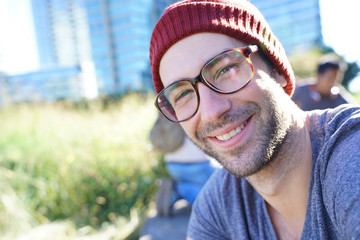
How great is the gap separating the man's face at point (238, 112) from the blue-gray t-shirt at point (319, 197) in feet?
0.55

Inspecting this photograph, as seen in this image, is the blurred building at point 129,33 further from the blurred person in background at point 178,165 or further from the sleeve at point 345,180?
the sleeve at point 345,180

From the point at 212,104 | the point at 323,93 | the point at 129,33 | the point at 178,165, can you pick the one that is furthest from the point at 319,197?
the point at 129,33

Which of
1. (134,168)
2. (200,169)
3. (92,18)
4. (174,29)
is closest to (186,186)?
(200,169)

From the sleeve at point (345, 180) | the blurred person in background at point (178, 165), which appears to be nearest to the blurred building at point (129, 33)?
the blurred person in background at point (178, 165)

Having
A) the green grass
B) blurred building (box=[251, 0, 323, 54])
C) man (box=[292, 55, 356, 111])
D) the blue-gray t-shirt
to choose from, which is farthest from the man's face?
blurred building (box=[251, 0, 323, 54])

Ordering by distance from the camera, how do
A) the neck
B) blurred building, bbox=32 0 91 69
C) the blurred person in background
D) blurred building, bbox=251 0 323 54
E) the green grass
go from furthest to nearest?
blurred building, bbox=32 0 91 69 → blurred building, bbox=251 0 323 54 → the green grass → the blurred person in background → the neck

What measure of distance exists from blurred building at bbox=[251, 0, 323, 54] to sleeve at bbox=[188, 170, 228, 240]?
273 feet

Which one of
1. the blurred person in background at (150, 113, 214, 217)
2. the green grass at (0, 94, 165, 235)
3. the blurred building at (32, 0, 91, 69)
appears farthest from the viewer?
the blurred building at (32, 0, 91, 69)

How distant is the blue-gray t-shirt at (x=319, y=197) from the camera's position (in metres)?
0.87

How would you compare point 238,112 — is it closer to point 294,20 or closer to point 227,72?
point 227,72

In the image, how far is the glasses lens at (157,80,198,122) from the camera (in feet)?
4.70

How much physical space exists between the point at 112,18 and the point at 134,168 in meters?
89.5

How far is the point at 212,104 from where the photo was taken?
4.39 ft

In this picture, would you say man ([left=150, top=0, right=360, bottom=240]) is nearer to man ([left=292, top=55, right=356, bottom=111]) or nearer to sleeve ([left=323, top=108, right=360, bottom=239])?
sleeve ([left=323, top=108, right=360, bottom=239])
